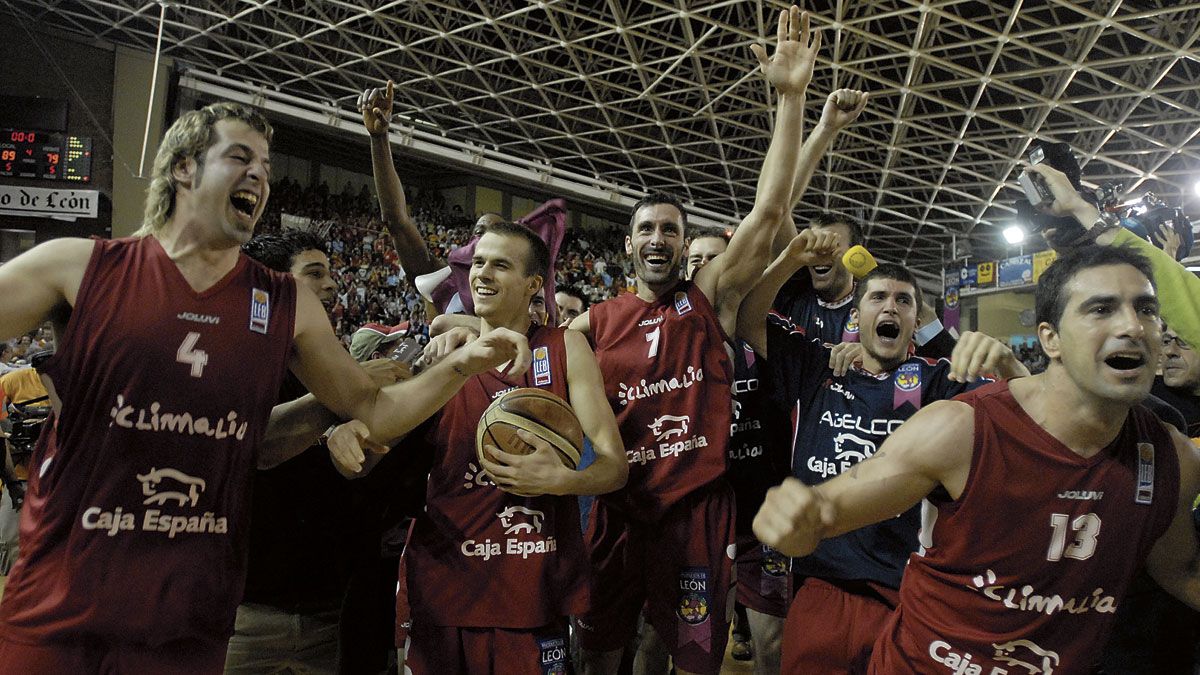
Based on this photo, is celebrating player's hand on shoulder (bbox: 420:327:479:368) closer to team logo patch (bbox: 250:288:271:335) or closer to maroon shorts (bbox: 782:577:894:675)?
team logo patch (bbox: 250:288:271:335)

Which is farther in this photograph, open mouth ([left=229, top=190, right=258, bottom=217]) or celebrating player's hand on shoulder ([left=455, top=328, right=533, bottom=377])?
celebrating player's hand on shoulder ([left=455, top=328, right=533, bottom=377])

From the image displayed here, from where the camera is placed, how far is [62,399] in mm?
2043

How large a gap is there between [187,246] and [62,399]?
0.51m

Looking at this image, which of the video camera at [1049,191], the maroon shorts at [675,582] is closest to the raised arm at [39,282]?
the maroon shorts at [675,582]

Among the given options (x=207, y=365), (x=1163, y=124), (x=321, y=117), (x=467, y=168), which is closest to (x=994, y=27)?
(x=1163, y=124)

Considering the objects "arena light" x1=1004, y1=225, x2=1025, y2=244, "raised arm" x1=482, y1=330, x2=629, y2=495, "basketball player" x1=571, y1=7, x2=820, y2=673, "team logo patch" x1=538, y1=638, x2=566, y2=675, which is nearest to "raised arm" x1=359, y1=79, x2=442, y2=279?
"basketball player" x1=571, y1=7, x2=820, y2=673

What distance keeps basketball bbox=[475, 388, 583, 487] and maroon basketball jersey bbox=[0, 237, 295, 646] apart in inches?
31.7

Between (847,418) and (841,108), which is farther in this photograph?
(841,108)

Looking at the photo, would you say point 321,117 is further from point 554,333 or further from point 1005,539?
point 1005,539

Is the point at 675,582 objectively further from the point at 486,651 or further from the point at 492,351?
the point at 492,351

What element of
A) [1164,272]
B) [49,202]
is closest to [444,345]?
[1164,272]

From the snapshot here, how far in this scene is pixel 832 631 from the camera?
3.31m

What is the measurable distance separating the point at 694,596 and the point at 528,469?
47.3 inches

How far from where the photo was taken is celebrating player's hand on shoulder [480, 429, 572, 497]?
8.71 ft
